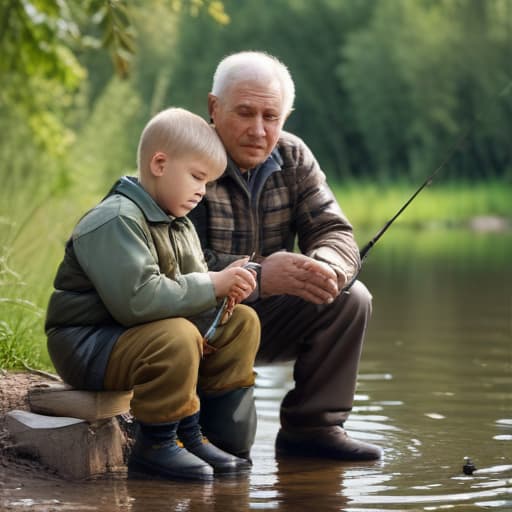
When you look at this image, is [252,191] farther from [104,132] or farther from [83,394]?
[104,132]

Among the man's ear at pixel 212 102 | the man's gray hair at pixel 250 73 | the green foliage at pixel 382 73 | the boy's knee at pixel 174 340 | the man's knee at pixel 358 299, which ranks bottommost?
the boy's knee at pixel 174 340

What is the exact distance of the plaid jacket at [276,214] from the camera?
4996 mm

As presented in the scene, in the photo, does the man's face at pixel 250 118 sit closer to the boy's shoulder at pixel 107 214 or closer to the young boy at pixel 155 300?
the young boy at pixel 155 300

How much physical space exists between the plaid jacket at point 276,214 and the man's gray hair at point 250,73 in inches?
9.8

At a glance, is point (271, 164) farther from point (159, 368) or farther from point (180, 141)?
point (159, 368)

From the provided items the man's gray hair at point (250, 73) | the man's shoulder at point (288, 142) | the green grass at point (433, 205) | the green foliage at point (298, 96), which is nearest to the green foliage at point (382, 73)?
the green foliage at point (298, 96)

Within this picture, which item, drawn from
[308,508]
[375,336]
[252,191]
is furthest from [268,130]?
[375,336]

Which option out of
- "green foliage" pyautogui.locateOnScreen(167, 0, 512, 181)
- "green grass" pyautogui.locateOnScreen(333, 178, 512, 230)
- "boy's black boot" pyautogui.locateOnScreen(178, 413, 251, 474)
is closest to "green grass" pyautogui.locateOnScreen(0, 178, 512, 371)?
"boy's black boot" pyautogui.locateOnScreen(178, 413, 251, 474)

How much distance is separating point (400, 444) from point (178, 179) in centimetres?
140

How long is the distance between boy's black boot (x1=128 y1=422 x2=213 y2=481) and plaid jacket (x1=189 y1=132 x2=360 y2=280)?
0.78m

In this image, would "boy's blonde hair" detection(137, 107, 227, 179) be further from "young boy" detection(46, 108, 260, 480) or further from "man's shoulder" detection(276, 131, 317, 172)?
"man's shoulder" detection(276, 131, 317, 172)

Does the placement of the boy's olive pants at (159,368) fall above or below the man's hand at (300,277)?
below

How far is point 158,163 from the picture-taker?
14.5 feet

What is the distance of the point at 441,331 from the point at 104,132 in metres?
6.50
